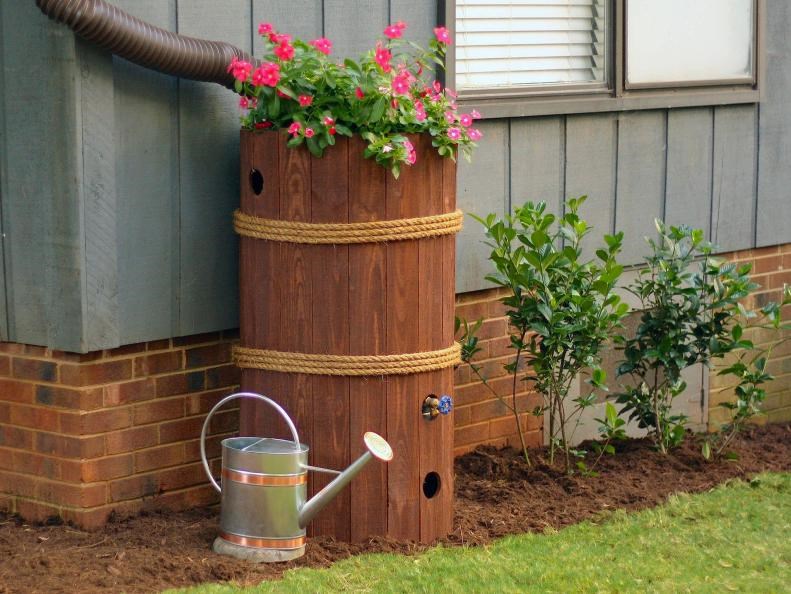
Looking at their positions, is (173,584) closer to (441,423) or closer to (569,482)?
(441,423)

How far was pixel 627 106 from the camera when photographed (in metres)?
5.90

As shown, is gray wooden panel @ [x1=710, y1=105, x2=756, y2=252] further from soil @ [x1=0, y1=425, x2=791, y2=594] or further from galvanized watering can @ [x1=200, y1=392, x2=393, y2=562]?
galvanized watering can @ [x1=200, y1=392, x2=393, y2=562]

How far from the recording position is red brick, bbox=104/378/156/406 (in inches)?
171

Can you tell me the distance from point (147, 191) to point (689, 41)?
2980mm

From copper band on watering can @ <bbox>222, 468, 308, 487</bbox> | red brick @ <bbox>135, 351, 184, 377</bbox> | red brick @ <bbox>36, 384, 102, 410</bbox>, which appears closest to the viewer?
copper band on watering can @ <bbox>222, 468, 308, 487</bbox>

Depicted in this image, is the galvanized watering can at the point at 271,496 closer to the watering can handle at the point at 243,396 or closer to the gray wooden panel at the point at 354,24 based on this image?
the watering can handle at the point at 243,396

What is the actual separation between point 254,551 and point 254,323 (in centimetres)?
72

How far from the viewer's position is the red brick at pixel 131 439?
14.3 feet

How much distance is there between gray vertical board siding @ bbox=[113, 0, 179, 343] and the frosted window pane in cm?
235

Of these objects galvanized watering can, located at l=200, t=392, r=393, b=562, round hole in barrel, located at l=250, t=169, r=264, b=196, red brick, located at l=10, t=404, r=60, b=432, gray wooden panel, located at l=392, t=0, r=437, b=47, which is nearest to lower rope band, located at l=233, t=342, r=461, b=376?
galvanized watering can, located at l=200, t=392, r=393, b=562

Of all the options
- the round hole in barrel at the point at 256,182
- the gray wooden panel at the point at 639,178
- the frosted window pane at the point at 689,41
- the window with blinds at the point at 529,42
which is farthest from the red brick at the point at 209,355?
the frosted window pane at the point at 689,41

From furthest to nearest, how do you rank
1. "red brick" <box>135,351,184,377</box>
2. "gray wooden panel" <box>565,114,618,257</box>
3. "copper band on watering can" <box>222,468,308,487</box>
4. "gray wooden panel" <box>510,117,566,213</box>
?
"gray wooden panel" <box>565,114,618,257</box> < "gray wooden panel" <box>510,117,566,213</box> < "red brick" <box>135,351,184,377</box> < "copper band on watering can" <box>222,468,308,487</box>

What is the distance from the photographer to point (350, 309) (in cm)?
422

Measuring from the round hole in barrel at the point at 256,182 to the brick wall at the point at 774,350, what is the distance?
2964mm
